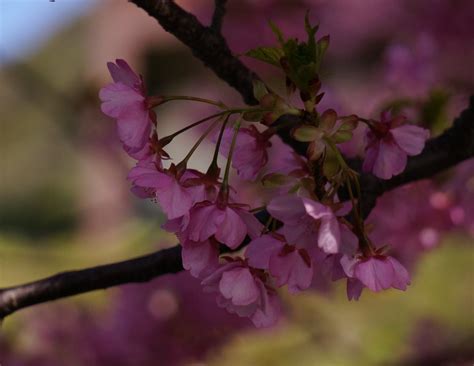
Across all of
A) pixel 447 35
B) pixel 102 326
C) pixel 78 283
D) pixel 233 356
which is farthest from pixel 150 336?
pixel 447 35

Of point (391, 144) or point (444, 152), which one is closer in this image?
point (391, 144)

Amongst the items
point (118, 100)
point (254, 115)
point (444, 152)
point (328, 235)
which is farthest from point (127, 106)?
point (444, 152)

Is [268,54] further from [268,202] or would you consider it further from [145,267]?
[145,267]

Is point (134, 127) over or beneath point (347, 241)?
over

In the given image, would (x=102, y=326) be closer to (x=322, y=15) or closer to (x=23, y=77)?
(x=23, y=77)

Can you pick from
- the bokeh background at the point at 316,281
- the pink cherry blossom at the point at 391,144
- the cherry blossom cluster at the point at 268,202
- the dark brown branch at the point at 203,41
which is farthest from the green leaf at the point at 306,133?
the bokeh background at the point at 316,281

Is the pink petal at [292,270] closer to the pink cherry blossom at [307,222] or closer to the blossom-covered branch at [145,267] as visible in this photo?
the pink cherry blossom at [307,222]

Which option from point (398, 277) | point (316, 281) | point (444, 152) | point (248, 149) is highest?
point (248, 149)
